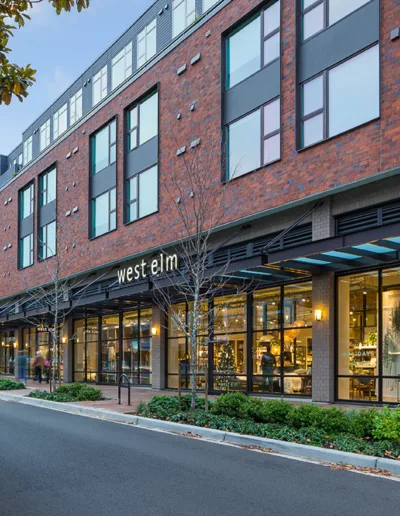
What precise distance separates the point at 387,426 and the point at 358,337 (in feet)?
24.2

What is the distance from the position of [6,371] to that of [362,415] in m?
38.8

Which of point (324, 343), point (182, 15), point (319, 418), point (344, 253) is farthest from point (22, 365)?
point (319, 418)

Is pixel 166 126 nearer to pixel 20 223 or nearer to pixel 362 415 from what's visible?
pixel 362 415

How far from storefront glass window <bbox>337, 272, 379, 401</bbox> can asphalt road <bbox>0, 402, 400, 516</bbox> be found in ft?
21.2

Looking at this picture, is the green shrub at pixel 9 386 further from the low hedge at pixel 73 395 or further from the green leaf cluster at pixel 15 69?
the green leaf cluster at pixel 15 69

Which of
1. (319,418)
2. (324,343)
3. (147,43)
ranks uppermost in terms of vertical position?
(147,43)

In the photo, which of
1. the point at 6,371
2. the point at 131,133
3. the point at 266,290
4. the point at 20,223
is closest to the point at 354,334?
the point at 266,290

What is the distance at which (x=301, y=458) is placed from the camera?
368 inches

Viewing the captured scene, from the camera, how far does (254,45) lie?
19.3 metres

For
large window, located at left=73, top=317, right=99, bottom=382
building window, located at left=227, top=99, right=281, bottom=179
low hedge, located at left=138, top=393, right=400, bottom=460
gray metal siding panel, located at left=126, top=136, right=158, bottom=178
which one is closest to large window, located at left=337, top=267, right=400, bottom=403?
building window, located at left=227, top=99, right=281, bottom=179

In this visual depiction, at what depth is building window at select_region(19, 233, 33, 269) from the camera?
3725 cm

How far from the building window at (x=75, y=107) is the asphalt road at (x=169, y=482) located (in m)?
23.7

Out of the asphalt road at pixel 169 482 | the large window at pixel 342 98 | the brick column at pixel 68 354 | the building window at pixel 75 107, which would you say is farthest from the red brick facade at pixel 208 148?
the asphalt road at pixel 169 482

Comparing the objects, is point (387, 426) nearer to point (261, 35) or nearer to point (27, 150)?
point (261, 35)
